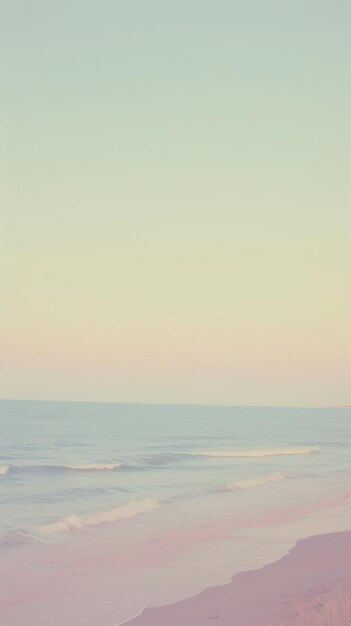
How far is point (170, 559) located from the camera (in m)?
11.9

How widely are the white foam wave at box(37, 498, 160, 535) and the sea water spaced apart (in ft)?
0.09

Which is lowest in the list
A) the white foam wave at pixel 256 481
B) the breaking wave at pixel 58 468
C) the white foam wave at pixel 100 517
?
the white foam wave at pixel 100 517

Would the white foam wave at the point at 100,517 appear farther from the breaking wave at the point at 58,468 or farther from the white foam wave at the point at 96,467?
the white foam wave at the point at 96,467

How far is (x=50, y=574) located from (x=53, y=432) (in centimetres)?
3942

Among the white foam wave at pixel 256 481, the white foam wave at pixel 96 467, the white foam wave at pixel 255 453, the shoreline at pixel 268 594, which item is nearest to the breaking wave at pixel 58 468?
the white foam wave at pixel 96 467

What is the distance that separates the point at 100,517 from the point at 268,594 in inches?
284

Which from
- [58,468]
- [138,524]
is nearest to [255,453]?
[58,468]

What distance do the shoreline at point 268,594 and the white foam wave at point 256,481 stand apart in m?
9.83

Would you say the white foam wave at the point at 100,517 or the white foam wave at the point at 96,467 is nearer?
the white foam wave at the point at 100,517

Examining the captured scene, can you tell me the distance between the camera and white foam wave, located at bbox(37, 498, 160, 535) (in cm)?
1469

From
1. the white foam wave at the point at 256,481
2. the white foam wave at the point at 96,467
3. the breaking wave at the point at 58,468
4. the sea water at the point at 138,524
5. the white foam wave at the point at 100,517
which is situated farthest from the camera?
the white foam wave at the point at 96,467

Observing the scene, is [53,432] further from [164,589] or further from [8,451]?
[164,589]

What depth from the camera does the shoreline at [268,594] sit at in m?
8.42

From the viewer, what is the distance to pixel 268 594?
9.62 meters
